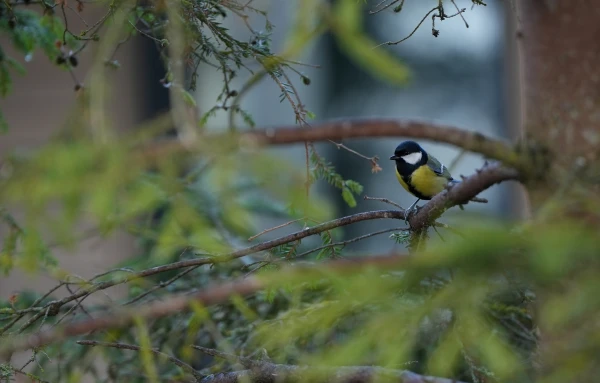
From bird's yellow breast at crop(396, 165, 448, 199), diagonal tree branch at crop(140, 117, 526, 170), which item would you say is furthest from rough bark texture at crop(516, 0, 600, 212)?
bird's yellow breast at crop(396, 165, 448, 199)

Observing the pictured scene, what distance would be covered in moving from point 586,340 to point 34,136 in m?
5.53

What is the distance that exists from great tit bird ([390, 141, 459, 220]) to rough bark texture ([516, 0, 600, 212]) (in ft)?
4.67

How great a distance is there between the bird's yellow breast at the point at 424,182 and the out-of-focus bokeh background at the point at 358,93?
207cm

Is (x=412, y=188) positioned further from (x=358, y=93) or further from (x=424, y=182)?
(x=358, y=93)

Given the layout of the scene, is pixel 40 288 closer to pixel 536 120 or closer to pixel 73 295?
pixel 73 295

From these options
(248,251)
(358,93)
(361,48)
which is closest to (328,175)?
(248,251)

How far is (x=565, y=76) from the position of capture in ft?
6.95

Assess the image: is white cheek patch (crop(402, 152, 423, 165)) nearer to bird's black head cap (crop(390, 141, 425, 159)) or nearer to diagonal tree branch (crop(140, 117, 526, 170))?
bird's black head cap (crop(390, 141, 425, 159))

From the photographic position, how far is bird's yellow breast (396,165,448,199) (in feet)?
11.9

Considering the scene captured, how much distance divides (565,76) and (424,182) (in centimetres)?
154

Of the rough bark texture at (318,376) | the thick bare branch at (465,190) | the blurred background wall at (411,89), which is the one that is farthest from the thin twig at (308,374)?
the blurred background wall at (411,89)

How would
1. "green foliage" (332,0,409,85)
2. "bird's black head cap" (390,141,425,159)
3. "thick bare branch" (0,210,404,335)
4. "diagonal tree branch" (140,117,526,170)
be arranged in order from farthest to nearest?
1. "bird's black head cap" (390,141,425,159)
2. "thick bare branch" (0,210,404,335)
3. "diagonal tree branch" (140,117,526,170)
4. "green foliage" (332,0,409,85)

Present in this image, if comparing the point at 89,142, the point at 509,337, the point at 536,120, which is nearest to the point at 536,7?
the point at 536,120

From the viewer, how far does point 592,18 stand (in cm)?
210
